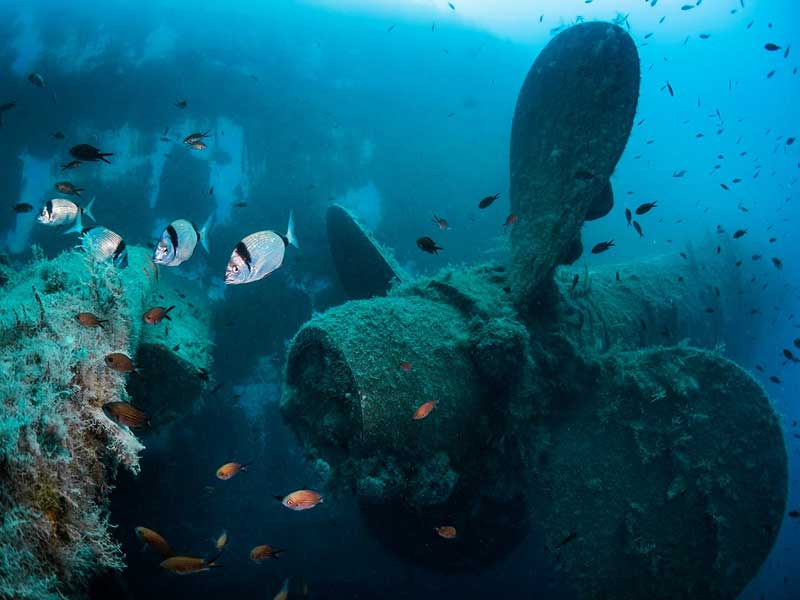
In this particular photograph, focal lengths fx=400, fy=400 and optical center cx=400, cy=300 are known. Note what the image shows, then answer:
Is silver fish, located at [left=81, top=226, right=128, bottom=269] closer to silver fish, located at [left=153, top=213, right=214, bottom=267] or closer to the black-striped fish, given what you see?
the black-striped fish

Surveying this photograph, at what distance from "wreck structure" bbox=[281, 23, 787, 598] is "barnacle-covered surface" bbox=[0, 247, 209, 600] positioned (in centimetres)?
170

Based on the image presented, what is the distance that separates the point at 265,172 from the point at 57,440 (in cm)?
903

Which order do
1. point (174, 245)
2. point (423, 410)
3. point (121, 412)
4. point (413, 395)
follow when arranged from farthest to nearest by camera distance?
1. point (413, 395)
2. point (423, 410)
3. point (174, 245)
4. point (121, 412)

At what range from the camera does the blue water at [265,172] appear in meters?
6.60

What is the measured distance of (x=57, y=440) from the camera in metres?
2.65

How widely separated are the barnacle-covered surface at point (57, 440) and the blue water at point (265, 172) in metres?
0.93

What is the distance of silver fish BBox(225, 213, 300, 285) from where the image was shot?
3328 mm

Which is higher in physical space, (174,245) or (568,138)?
(568,138)

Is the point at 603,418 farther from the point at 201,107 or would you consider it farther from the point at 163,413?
the point at 201,107

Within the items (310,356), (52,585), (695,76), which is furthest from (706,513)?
(695,76)

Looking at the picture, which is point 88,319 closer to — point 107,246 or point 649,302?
point 107,246

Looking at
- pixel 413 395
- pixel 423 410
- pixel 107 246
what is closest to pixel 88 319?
pixel 107 246

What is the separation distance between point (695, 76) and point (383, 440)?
77.2 metres

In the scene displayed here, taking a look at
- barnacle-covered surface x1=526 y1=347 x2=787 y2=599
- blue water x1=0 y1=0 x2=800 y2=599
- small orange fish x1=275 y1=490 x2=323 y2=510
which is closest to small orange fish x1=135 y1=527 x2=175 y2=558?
blue water x1=0 y1=0 x2=800 y2=599
